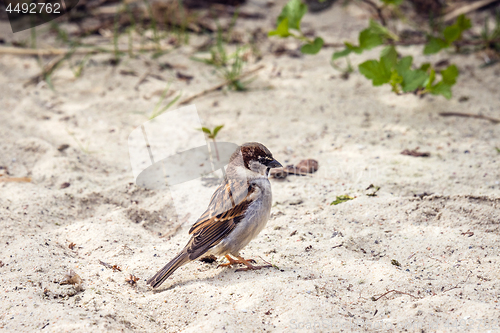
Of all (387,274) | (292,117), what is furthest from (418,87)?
(387,274)

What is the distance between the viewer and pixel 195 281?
294cm

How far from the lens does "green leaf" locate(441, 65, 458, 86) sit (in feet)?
15.0

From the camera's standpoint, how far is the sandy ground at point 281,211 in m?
2.51

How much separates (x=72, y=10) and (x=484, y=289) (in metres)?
7.00

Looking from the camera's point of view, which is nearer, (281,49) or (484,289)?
(484,289)

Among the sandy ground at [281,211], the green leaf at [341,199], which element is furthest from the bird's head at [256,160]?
the green leaf at [341,199]

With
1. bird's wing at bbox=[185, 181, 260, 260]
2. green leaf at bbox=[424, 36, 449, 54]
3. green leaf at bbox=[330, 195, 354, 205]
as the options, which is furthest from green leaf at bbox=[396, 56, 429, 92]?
bird's wing at bbox=[185, 181, 260, 260]

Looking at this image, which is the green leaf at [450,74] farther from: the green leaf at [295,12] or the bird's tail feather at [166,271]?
the bird's tail feather at [166,271]

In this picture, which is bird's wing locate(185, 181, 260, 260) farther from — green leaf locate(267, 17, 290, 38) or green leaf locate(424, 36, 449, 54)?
green leaf locate(424, 36, 449, 54)

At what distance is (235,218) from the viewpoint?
9.73 ft

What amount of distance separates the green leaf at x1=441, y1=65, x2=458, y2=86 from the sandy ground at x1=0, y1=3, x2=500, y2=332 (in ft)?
1.39

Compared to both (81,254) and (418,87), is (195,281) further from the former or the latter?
(418,87)

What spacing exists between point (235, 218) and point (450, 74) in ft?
9.55

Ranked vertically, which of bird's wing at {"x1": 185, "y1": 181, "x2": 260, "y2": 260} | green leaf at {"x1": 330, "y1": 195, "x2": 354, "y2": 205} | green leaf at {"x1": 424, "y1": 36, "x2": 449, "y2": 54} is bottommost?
green leaf at {"x1": 330, "y1": 195, "x2": 354, "y2": 205}
